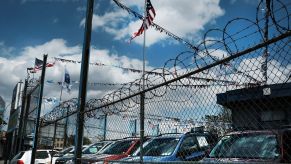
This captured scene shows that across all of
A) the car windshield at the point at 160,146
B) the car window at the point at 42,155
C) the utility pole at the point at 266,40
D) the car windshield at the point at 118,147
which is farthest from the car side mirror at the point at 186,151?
the car window at the point at 42,155

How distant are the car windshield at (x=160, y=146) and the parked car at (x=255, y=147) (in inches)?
85.4

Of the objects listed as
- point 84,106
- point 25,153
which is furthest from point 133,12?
point 25,153

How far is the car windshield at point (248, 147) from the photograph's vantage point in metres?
5.98

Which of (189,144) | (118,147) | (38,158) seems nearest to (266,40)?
(189,144)

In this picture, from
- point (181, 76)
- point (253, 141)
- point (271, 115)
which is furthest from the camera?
point (253, 141)

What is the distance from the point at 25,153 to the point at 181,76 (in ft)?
51.4

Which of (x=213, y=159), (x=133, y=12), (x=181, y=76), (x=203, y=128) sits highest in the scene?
(x=133, y=12)

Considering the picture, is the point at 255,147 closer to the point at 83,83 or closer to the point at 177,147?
the point at 177,147

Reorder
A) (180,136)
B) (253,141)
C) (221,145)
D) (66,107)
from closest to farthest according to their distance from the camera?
(253,141) < (221,145) < (180,136) < (66,107)

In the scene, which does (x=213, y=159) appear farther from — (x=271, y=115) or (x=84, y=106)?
(x=84, y=106)

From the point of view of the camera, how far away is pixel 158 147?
9.41 meters

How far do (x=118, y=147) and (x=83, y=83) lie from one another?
307 centimetres

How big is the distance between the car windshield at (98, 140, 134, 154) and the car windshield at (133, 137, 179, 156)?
1.96m

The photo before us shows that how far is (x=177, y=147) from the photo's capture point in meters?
8.98
